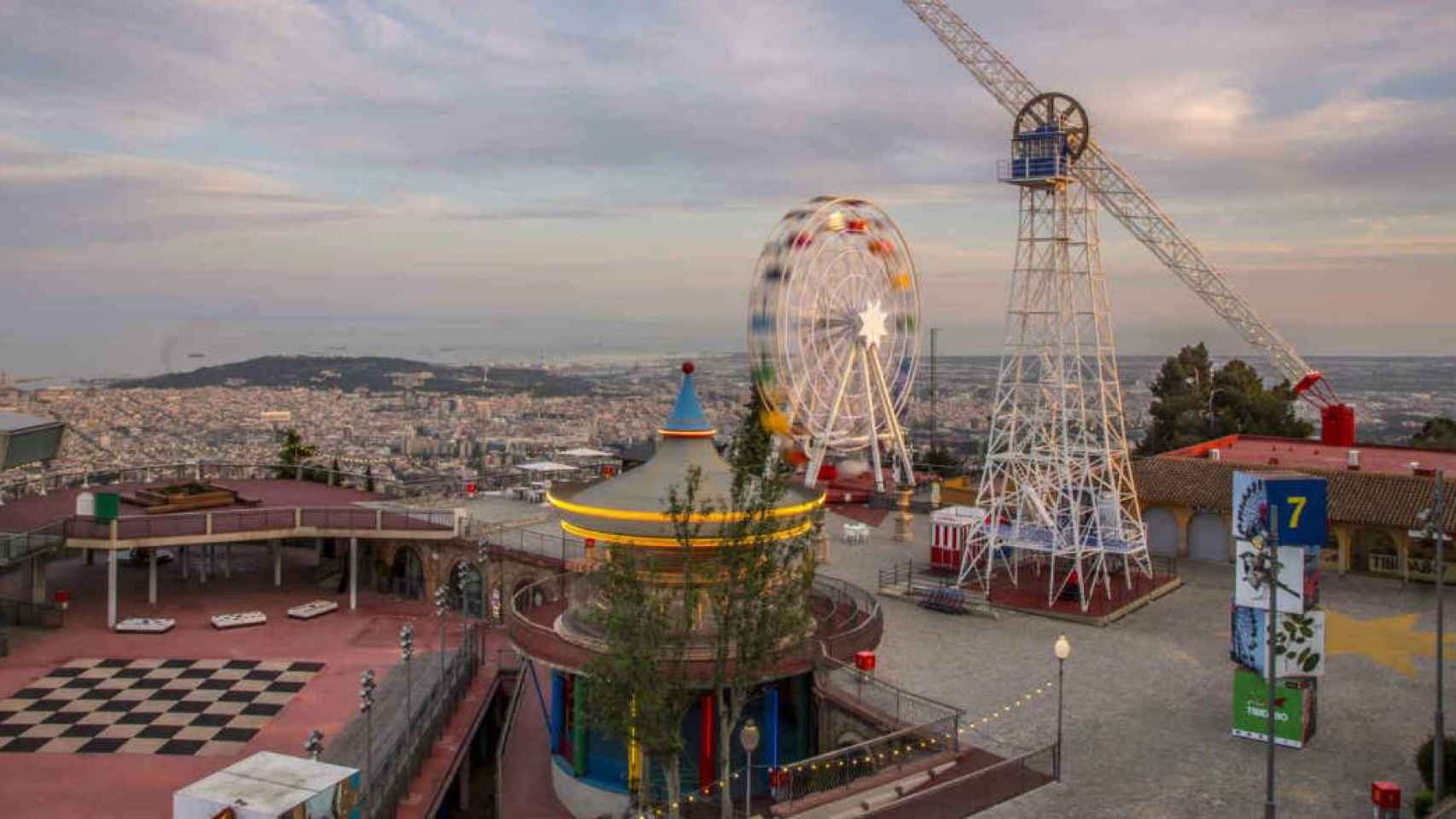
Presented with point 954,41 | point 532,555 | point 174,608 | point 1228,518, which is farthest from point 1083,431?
point 174,608

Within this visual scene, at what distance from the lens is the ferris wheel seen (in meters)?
48.4

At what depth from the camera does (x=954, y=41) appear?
36.2 meters

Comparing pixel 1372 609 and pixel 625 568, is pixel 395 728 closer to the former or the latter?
pixel 625 568

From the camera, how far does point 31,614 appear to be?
31.2 meters

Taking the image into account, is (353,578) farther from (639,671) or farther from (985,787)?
(985,787)

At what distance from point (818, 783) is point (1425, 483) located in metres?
25.6

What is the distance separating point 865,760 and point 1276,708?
748 cm

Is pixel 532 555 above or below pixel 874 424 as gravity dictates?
below

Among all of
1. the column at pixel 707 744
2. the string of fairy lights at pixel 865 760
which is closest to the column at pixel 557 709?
the column at pixel 707 744

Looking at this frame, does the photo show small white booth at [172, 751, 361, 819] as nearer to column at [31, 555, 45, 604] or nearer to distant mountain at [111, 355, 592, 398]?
column at [31, 555, 45, 604]

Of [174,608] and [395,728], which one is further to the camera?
[174,608]

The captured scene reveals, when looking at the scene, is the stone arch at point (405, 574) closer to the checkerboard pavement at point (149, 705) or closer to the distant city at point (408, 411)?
the checkerboard pavement at point (149, 705)

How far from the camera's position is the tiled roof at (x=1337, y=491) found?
3297cm

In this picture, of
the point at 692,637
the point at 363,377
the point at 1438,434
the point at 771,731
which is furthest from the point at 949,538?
the point at 363,377
